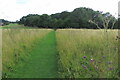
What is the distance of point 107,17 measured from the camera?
3551mm

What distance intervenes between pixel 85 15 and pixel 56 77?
50058mm

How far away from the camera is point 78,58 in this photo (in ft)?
18.2

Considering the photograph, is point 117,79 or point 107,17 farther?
point 117,79

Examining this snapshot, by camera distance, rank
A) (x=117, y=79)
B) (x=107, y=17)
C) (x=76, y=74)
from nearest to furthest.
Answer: (x=107, y=17) → (x=117, y=79) → (x=76, y=74)

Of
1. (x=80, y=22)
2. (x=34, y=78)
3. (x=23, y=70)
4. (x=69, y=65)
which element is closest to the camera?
(x=34, y=78)

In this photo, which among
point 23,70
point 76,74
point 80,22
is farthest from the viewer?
point 80,22

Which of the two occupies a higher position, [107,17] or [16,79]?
[107,17]

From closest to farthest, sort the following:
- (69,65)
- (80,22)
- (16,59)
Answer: (69,65), (16,59), (80,22)

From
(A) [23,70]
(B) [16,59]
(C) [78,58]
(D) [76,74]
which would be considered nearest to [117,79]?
(D) [76,74]

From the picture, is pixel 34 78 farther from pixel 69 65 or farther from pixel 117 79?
pixel 117 79

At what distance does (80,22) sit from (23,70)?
4821 cm

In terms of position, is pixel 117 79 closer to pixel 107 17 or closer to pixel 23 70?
pixel 107 17

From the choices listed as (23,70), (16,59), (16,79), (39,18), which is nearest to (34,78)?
(16,79)

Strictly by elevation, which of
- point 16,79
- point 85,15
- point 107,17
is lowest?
point 16,79
